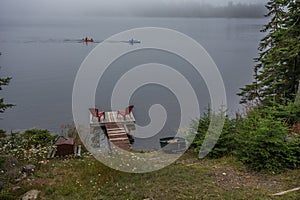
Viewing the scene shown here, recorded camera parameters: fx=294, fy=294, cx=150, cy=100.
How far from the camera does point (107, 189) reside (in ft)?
20.3

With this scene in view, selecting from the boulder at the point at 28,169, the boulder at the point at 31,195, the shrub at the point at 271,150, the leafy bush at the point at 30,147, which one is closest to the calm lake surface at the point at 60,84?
the leafy bush at the point at 30,147

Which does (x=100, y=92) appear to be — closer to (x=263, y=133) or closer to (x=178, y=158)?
(x=178, y=158)

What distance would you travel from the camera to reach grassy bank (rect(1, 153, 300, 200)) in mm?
5734

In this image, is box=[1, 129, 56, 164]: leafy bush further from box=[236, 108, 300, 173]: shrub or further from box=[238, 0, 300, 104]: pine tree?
box=[238, 0, 300, 104]: pine tree

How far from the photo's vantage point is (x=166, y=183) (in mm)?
6219

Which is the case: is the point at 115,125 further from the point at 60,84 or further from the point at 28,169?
the point at 60,84

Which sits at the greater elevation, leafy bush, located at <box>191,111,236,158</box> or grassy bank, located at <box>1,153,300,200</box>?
leafy bush, located at <box>191,111,236,158</box>

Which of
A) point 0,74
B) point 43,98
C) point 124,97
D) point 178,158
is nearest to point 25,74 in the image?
point 0,74

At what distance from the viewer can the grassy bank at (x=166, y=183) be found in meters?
5.73

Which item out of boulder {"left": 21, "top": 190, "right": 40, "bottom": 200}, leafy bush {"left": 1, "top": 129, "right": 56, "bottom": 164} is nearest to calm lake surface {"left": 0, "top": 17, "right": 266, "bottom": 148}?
leafy bush {"left": 1, "top": 129, "right": 56, "bottom": 164}

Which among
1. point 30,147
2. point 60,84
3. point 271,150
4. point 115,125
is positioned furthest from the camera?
point 60,84

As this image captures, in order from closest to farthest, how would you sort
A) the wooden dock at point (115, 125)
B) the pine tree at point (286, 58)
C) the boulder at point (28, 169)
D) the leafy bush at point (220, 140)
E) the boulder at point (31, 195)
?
1. the boulder at point (31, 195)
2. the boulder at point (28, 169)
3. the leafy bush at point (220, 140)
4. the pine tree at point (286, 58)
5. the wooden dock at point (115, 125)

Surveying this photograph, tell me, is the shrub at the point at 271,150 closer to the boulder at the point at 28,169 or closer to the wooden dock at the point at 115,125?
the boulder at the point at 28,169

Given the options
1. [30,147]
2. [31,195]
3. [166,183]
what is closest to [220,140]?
[166,183]
